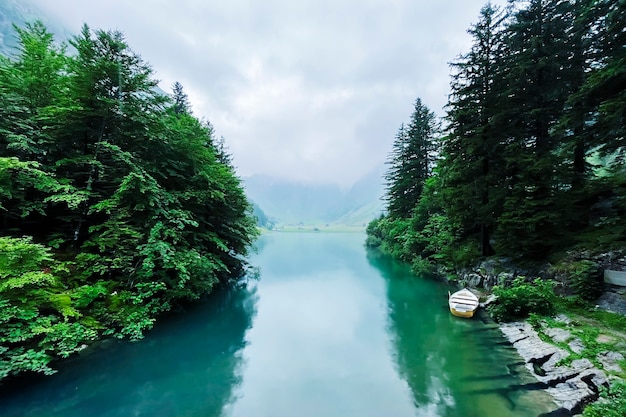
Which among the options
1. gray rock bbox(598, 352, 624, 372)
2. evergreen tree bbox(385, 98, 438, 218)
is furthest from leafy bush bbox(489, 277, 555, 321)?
evergreen tree bbox(385, 98, 438, 218)

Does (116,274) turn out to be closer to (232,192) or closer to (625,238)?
(232,192)

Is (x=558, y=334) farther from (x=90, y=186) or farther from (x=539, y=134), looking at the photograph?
(x=90, y=186)

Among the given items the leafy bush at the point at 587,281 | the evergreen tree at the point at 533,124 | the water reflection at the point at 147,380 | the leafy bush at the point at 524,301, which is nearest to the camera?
the water reflection at the point at 147,380

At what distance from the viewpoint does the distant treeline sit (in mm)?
9078

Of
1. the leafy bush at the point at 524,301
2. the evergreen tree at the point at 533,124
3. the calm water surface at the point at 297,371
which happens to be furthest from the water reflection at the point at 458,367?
the evergreen tree at the point at 533,124

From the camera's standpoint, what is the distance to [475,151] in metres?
13.1

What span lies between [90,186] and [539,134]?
56.3 feet

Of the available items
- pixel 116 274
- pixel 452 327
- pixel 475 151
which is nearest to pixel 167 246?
pixel 116 274

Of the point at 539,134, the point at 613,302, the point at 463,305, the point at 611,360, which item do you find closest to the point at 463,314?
the point at 463,305

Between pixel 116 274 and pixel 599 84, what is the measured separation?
16.0m

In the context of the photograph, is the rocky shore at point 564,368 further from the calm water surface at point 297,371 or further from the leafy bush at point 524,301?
the leafy bush at point 524,301

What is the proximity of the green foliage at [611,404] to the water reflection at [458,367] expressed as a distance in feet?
2.98

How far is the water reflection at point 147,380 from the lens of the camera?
217 inches

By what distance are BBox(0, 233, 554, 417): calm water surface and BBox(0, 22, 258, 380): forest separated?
0.92 m
